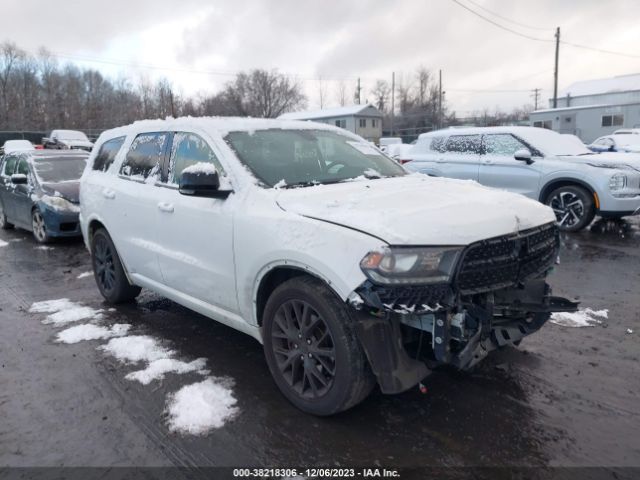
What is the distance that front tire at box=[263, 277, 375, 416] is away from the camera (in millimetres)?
2795

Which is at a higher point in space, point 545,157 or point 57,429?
point 545,157

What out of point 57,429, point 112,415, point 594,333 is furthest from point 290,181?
point 594,333

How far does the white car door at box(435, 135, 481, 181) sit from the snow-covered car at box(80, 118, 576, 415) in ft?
18.9

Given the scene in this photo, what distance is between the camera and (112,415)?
3240 mm

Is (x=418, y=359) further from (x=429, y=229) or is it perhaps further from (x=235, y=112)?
(x=235, y=112)

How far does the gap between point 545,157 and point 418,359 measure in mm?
7329

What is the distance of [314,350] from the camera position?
302 centimetres

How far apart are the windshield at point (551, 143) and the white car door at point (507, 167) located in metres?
0.18

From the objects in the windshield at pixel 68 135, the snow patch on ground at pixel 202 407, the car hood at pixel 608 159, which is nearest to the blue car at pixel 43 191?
the snow patch on ground at pixel 202 407

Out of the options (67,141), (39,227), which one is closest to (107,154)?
(39,227)

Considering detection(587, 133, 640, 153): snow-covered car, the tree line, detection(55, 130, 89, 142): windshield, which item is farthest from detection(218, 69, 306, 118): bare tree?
detection(587, 133, 640, 153): snow-covered car

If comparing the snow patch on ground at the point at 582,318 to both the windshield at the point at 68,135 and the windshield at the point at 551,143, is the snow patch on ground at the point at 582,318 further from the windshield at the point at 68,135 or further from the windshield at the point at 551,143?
the windshield at the point at 68,135

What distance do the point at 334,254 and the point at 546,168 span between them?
7322 millimetres

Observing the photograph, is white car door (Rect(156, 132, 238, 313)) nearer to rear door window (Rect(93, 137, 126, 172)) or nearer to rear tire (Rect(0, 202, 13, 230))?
rear door window (Rect(93, 137, 126, 172))
